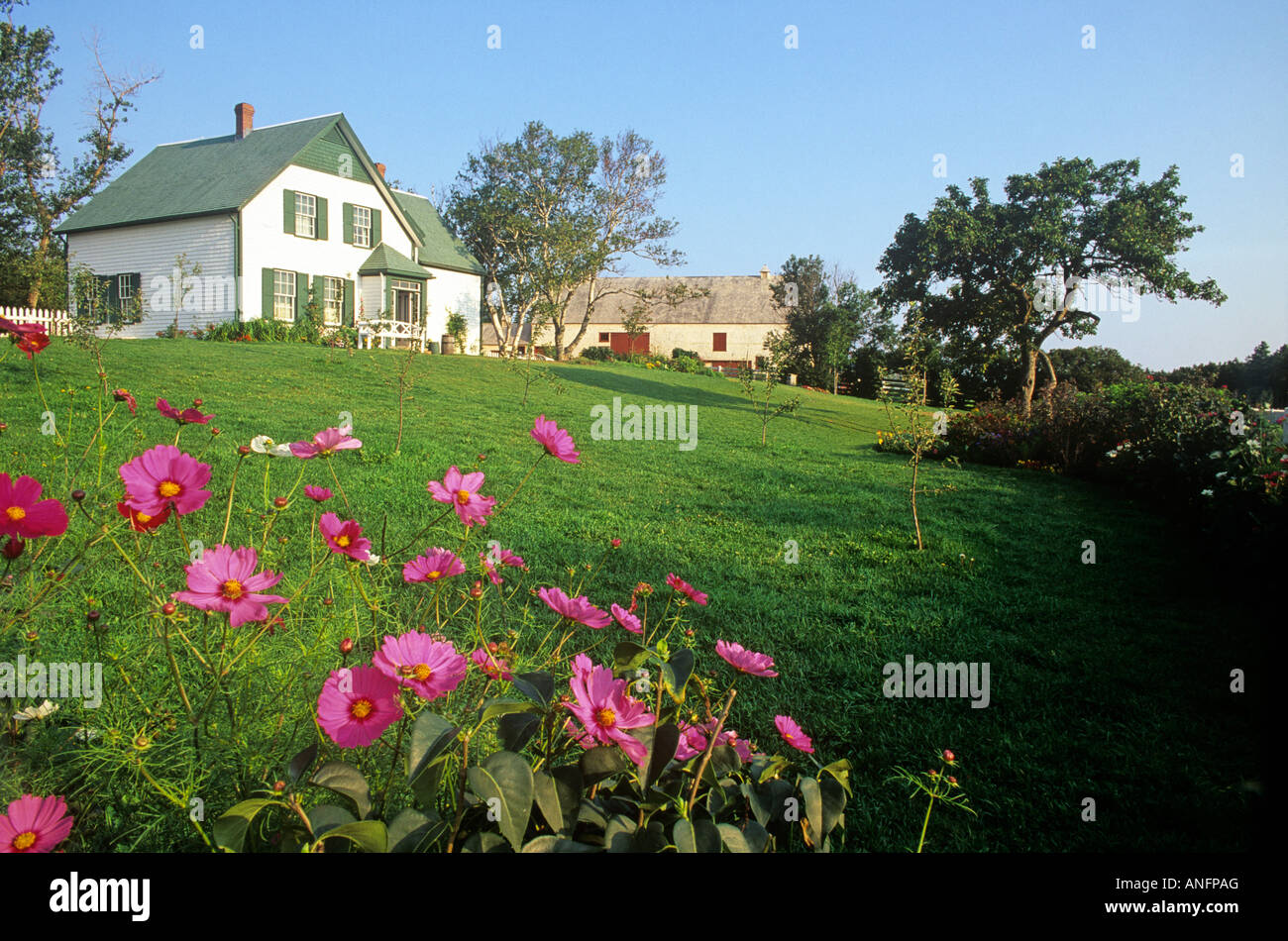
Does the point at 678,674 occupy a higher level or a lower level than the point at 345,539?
lower

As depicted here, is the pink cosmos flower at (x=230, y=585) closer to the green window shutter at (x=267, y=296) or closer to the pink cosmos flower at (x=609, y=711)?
the pink cosmos flower at (x=609, y=711)

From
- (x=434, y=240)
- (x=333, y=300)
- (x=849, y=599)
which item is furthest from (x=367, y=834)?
(x=434, y=240)

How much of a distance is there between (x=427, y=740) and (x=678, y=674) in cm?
41

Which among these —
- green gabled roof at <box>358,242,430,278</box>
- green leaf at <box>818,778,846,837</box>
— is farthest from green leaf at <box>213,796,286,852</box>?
green gabled roof at <box>358,242,430,278</box>

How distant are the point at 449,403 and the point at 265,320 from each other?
993cm

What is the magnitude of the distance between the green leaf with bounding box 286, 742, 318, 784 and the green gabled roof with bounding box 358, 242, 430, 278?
70.0 ft

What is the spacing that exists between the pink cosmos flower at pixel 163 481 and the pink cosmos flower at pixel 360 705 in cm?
33

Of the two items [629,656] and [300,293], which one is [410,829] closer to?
[629,656]

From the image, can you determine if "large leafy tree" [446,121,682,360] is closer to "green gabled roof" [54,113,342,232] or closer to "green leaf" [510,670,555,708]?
"green gabled roof" [54,113,342,232]

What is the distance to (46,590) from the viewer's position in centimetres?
140

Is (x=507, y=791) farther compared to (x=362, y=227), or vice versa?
(x=362, y=227)

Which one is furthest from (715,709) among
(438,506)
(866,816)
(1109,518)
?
(1109,518)

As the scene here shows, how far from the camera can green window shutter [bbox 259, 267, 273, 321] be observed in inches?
703

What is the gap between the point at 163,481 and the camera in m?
1.05
